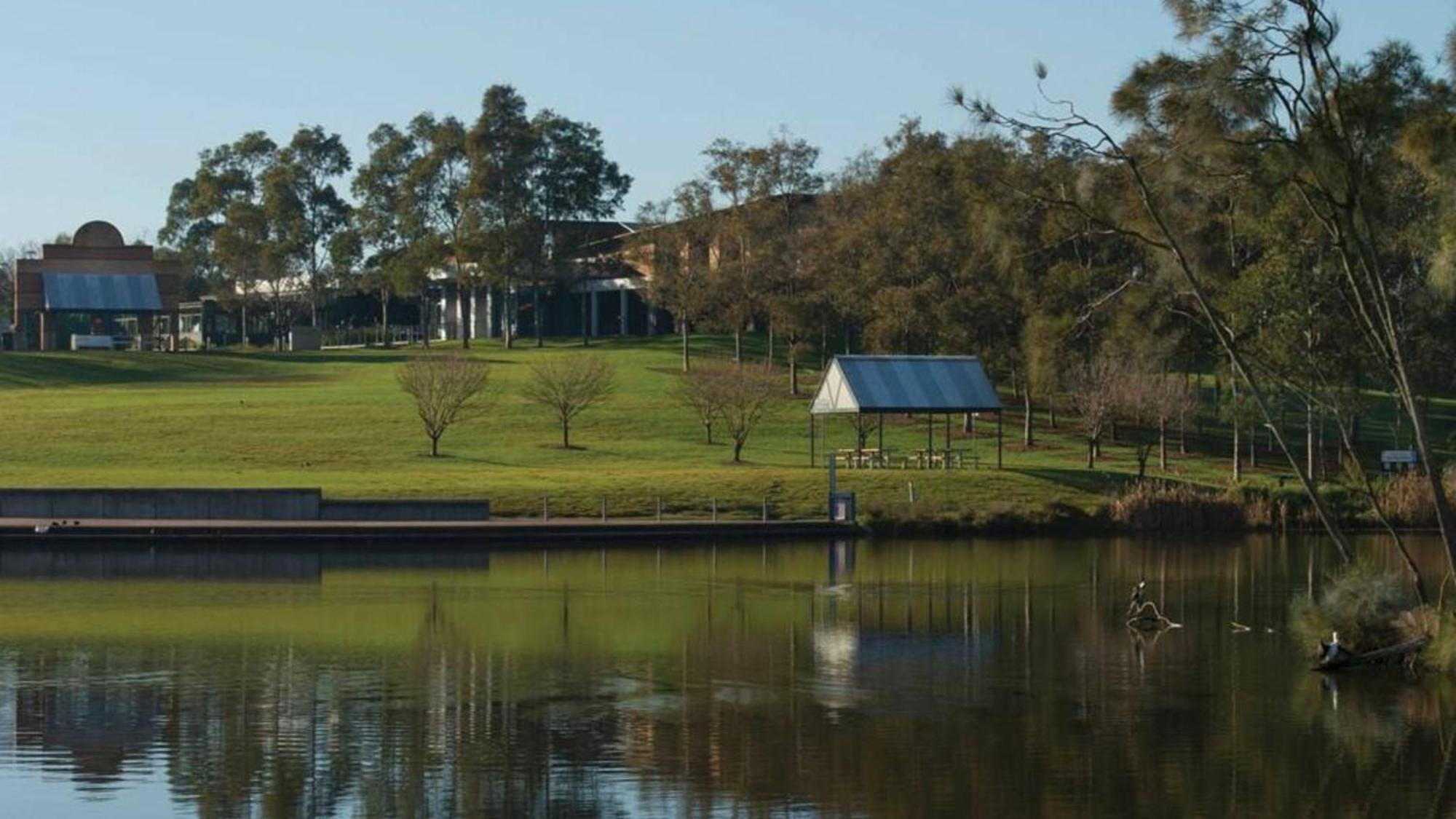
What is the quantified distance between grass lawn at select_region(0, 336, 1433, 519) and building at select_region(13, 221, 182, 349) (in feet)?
31.8

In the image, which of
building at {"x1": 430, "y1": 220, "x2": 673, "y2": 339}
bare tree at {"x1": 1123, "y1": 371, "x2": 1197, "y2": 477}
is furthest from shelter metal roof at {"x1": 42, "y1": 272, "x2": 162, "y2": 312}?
bare tree at {"x1": 1123, "y1": 371, "x2": 1197, "y2": 477}

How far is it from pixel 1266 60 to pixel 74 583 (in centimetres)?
2661

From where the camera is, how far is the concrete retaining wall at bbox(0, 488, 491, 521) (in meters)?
55.8

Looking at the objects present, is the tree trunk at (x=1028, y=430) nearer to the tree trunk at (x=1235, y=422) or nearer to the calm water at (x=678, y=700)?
the tree trunk at (x=1235, y=422)

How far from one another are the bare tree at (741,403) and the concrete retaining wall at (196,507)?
19.9 m

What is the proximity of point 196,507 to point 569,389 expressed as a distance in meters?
25.7

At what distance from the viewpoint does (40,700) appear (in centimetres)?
2917

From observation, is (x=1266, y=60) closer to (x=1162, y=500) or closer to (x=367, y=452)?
(x=1162, y=500)

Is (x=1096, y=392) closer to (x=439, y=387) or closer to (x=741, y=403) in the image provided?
(x=741, y=403)

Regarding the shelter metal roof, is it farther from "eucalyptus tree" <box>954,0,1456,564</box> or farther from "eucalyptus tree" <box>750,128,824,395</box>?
"eucalyptus tree" <box>954,0,1456,564</box>

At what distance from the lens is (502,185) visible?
11575cm

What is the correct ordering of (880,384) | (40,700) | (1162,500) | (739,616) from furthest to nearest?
(880,384) < (1162,500) < (739,616) < (40,700)

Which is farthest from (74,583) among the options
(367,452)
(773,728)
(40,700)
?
(367,452)

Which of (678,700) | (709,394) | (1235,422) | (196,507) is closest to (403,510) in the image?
(196,507)
